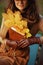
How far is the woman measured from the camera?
2.20 m

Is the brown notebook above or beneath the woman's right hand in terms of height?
above

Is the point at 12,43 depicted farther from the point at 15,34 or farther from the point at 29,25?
the point at 29,25

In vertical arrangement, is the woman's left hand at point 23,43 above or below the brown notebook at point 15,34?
below

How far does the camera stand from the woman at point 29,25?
7.20 feet

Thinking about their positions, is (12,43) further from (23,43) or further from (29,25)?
(29,25)

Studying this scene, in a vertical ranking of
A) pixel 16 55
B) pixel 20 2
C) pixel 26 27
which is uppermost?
pixel 20 2

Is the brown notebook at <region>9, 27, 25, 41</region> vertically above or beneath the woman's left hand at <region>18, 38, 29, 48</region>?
above

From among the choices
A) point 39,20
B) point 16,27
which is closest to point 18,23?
point 16,27

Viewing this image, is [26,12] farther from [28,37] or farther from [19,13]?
[28,37]

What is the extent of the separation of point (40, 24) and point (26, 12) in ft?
0.48

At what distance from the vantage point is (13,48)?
86.6 inches

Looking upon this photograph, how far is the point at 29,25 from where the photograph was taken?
2.27m

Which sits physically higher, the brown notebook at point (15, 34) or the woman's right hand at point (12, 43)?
the brown notebook at point (15, 34)

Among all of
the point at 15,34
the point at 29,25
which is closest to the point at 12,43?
the point at 15,34
